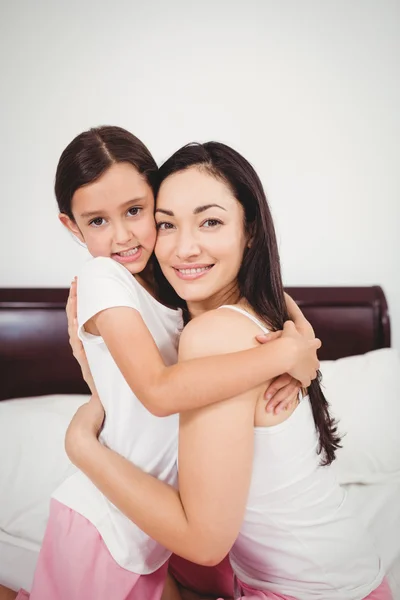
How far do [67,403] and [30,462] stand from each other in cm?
26

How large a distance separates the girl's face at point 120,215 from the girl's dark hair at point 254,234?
0.07m

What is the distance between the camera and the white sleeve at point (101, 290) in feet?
2.83

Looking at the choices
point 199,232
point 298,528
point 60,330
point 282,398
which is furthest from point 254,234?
point 60,330

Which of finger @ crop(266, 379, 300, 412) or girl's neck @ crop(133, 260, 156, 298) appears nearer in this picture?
finger @ crop(266, 379, 300, 412)

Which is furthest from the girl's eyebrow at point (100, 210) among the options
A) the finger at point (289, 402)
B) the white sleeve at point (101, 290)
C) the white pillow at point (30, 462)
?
the white pillow at point (30, 462)

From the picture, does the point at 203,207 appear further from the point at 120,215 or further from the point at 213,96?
the point at 213,96

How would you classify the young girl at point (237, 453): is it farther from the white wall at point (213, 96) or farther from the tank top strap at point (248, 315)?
the white wall at point (213, 96)

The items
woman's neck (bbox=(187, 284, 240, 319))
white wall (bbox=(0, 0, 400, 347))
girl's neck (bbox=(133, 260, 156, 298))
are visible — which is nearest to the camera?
woman's neck (bbox=(187, 284, 240, 319))

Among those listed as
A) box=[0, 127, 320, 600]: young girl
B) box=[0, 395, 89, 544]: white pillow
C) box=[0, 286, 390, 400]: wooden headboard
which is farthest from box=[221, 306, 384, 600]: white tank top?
box=[0, 286, 390, 400]: wooden headboard

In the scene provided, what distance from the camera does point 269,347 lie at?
817 mm

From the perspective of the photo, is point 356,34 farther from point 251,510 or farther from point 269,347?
point 251,510

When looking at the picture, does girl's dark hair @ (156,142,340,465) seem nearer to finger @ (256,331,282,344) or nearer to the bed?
finger @ (256,331,282,344)

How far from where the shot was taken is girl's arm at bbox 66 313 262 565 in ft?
2.48

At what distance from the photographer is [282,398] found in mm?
838
